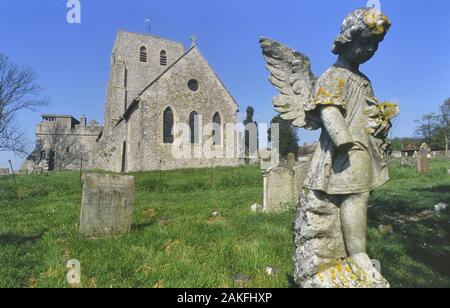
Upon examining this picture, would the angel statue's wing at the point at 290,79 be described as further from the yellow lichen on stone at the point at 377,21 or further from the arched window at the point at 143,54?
the arched window at the point at 143,54

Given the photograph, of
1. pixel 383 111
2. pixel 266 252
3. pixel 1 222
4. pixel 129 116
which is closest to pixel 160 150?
pixel 129 116


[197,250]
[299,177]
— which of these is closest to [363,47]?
[197,250]

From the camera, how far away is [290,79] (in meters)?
3.16

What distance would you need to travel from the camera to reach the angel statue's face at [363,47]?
8.33 ft

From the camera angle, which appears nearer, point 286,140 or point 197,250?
point 197,250

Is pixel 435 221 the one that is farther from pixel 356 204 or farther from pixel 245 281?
pixel 356 204

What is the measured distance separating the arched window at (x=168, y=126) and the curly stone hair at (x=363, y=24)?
25.2m

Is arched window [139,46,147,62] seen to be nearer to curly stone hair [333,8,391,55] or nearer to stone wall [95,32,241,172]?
stone wall [95,32,241,172]

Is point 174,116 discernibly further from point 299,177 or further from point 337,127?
point 337,127

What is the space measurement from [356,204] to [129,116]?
97.2 feet

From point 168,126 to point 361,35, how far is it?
1008 inches

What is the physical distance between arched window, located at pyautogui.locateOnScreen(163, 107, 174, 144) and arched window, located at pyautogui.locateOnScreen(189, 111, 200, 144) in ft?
5.51

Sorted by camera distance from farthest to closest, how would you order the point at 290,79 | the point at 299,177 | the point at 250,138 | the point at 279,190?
the point at 250,138, the point at 299,177, the point at 279,190, the point at 290,79

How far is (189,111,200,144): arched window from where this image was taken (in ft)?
92.5
